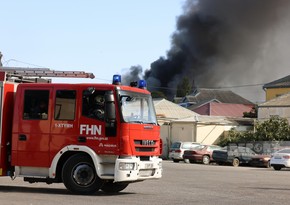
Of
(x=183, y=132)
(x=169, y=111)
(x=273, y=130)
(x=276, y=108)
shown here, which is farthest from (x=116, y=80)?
(x=169, y=111)

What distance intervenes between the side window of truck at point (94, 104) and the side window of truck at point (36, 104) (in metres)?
1.00

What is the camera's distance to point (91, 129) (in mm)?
13977

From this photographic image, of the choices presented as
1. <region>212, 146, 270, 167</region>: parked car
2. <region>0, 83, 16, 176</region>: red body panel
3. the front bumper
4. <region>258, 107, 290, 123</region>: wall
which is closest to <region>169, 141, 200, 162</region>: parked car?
<region>212, 146, 270, 167</region>: parked car

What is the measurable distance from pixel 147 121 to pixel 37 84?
9.43 feet

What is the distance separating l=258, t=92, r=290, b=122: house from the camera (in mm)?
60062

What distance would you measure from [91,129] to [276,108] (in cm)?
4909

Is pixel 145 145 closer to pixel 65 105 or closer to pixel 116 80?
pixel 116 80

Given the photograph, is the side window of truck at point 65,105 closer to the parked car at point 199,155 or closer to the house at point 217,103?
the parked car at point 199,155

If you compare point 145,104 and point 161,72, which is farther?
point 161,72

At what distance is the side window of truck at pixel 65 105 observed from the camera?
46.4 ft

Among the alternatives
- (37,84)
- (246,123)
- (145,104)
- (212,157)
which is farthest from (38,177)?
(246,123)

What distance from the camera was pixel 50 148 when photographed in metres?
14.2

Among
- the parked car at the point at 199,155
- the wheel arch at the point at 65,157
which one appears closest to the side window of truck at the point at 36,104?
the wheel arch at the point at 65,157

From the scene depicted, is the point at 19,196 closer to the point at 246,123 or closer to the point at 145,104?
the point at 145,104
